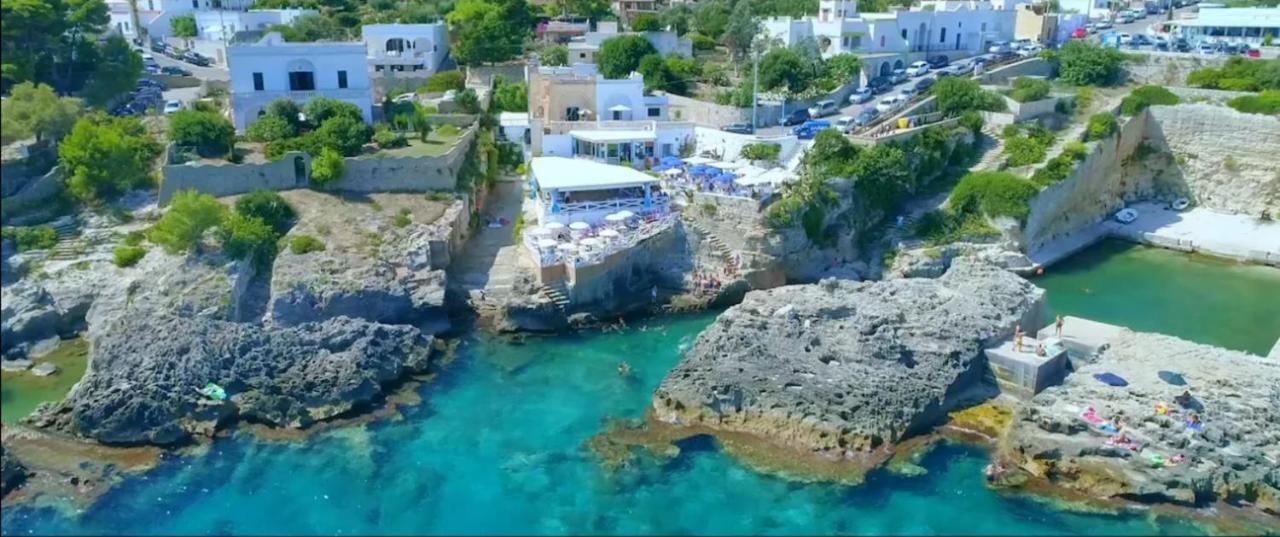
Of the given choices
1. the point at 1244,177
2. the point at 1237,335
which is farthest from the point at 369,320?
the point at 1244,177

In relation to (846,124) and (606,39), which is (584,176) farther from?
(606,39)

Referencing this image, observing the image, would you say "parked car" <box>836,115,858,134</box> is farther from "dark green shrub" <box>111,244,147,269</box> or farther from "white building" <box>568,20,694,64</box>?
"dark green shrub" <box>111,244,147,269</box>

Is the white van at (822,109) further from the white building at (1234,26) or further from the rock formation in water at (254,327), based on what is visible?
the white building at (1234,26)

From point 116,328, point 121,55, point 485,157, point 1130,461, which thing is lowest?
point 1130,461

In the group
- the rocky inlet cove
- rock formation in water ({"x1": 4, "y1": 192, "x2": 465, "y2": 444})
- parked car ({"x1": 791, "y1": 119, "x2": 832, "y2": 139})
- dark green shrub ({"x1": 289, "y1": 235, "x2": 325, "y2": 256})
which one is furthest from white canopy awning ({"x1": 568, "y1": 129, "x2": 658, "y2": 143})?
dark green shrub ({"x1": 289, "y1": 235, "x2": 325, "y2": 256})

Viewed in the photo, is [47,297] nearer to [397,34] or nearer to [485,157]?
[485,157]

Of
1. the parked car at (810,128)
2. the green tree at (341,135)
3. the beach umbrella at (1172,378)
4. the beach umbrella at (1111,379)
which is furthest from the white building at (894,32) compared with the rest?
the beach umbrella at (1172,378)
